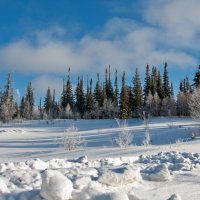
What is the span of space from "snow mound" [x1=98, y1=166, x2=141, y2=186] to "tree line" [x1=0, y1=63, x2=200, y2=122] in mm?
46941

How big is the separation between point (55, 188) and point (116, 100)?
6316 cm

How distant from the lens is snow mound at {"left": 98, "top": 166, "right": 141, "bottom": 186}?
267 inches

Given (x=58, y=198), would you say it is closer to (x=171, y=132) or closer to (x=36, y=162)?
(x=36, y=162)

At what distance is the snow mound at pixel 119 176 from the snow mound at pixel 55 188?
42.3 inches

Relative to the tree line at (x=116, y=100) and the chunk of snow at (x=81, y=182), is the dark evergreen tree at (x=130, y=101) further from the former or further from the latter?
the chunk of snow at (x=81, y=182)

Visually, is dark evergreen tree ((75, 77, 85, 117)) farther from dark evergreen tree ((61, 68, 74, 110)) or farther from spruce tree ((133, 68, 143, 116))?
spruce tree ((133, 68, 143, 116))

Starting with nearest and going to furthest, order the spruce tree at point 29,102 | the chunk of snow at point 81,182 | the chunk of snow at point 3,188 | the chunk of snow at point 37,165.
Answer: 1. the chunk of snow at point 3,188
2. the chunk of snow at point 81,182
3. the chunk of snow at point 37,165
4. the spruce tree at point 29,102

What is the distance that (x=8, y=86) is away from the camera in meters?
71.1

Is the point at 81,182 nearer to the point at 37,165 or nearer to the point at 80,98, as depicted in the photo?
the point at 37,165

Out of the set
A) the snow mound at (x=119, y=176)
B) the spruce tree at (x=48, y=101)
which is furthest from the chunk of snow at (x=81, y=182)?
the spruce tree at (x=48, y=101)

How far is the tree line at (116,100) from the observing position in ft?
191

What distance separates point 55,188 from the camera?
562 cm

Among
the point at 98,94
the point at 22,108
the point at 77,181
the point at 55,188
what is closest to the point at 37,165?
the point at 77,181

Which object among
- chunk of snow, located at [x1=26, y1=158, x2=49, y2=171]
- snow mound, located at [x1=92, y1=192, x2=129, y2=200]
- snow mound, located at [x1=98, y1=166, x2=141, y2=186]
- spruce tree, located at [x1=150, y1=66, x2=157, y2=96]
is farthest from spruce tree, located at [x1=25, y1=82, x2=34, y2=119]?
snow mound, located at [x1=92, y1=192, x2=129, y2=200]
